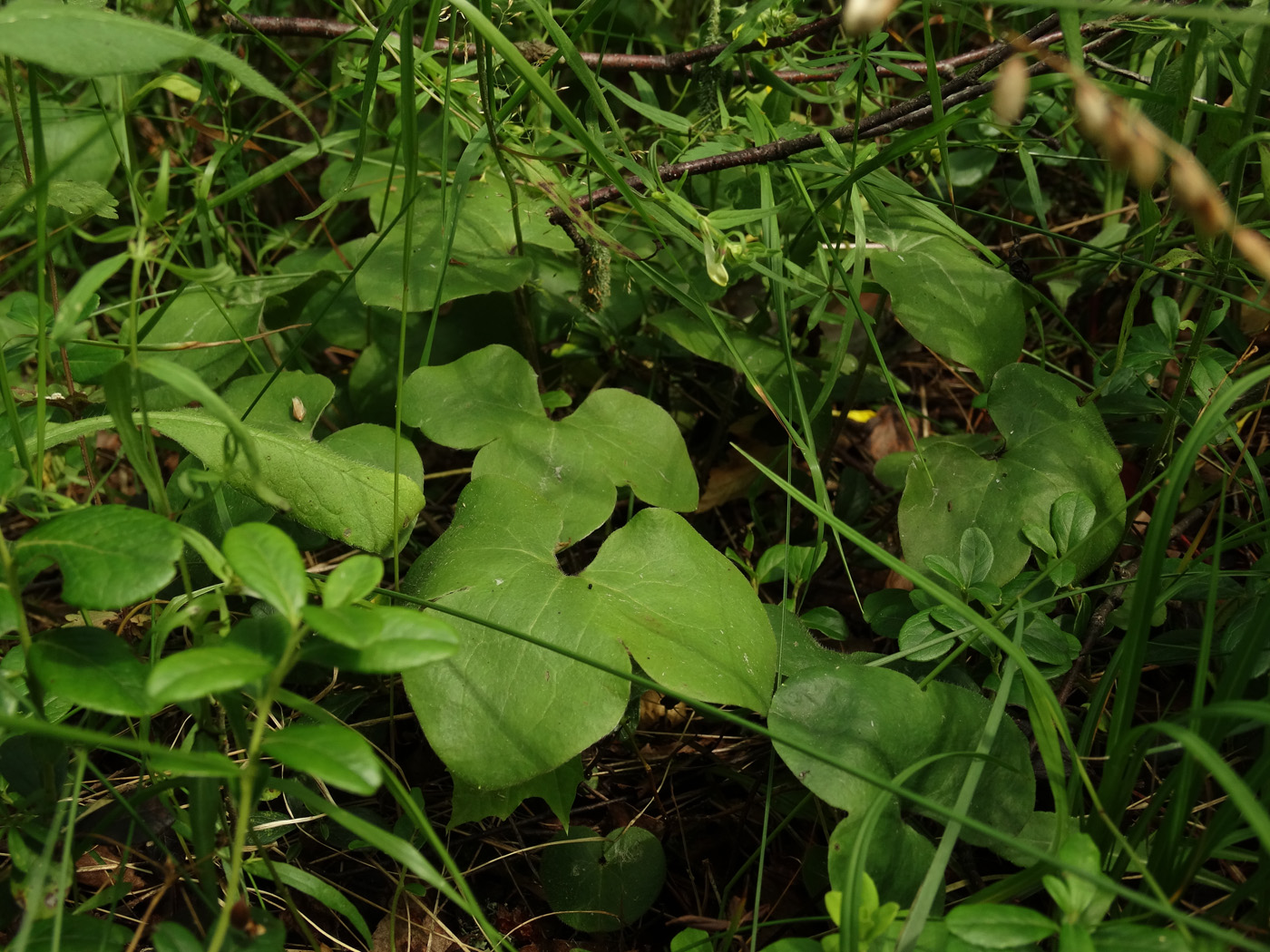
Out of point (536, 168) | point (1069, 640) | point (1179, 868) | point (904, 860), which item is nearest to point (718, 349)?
point (536, 168)

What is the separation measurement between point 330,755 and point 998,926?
58 cm

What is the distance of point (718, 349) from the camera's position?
1617 millimetres

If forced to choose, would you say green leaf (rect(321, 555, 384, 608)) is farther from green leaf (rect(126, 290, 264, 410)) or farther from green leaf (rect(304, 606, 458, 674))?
green leaf (rect(126, 290, 264, 410))

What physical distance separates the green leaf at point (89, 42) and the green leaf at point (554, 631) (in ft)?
2.08

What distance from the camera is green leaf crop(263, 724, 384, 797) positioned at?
72 cm

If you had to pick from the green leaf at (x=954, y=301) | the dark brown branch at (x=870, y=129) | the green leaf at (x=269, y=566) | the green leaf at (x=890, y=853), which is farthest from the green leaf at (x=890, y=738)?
the dark brown branch at (x=870, y=129)

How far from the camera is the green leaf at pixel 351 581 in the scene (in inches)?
31.7

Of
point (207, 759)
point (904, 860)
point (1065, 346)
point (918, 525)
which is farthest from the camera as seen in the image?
point (1065, 346)

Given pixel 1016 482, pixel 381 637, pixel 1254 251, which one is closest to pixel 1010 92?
pixel 1254 251

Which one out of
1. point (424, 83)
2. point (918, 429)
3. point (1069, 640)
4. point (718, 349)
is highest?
point (424, 83)

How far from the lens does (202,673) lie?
722mm

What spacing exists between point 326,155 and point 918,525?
1664 mm

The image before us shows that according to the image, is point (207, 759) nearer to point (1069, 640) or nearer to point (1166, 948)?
point (1166, 948)

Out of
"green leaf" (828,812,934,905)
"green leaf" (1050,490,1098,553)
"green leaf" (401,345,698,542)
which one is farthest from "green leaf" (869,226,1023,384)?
"green leaf" (828,812,934,905)
